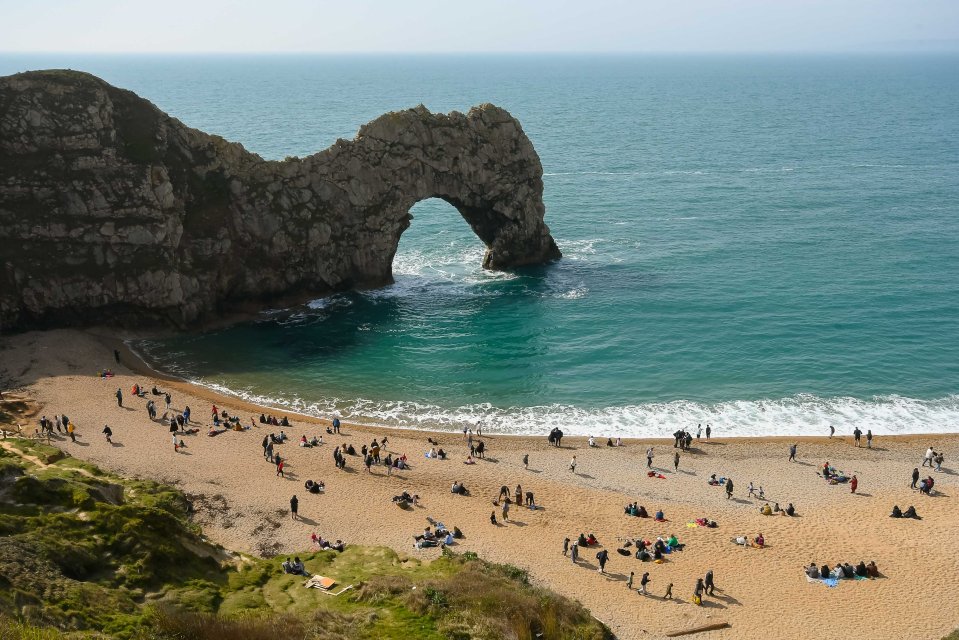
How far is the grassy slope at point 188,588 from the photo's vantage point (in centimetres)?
2305

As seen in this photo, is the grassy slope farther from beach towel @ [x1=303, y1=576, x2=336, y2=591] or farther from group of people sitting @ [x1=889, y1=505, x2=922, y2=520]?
group of people sitting @ [x1=889, y1=505, x2=922, y2=520]

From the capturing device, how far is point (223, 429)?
51844mm

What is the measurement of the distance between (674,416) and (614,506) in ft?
43.5

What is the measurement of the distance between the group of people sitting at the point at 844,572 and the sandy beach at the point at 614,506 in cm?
54

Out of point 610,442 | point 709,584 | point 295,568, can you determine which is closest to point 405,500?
point 295,568

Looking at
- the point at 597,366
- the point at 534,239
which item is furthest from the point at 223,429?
the point at 534,239

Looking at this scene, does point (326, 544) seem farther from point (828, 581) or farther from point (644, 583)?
point (828, 581)

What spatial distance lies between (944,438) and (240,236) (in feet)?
185

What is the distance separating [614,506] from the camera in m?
44.3

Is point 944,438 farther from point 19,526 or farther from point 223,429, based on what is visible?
point 19,526

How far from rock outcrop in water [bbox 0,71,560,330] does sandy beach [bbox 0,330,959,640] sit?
9232 millimetres

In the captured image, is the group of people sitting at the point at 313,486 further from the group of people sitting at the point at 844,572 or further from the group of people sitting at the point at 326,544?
the group of people sitting at the point at 844,572

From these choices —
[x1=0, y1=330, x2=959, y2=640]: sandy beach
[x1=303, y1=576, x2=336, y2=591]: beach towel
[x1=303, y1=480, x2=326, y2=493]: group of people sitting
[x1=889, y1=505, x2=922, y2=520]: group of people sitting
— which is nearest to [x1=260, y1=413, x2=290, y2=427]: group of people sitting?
[x1=0, y1=330, x2=959, y2=640]: sandy beach

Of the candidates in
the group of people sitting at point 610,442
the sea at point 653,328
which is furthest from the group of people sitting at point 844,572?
the sea at point 653,328
